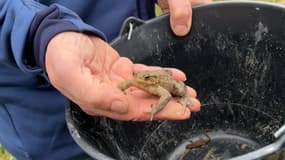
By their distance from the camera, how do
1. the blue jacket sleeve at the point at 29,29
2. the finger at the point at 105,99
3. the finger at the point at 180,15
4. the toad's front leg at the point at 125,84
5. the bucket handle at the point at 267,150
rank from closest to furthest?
the bucket handle at the point at 267,150 → the finger at the point at 105,99 → the blue jacket sleeve at the point at 29,29 → the toad's front leg at the point at 125,84 → the finger at the point at 180,15

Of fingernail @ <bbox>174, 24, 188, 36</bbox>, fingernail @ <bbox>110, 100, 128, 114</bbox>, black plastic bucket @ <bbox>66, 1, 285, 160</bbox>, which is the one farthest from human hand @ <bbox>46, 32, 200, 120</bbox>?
fingernail @ <bbox>174, 24, 188, 36</bbox>

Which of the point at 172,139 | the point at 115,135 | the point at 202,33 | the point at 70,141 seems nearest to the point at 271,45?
the point at 202,33

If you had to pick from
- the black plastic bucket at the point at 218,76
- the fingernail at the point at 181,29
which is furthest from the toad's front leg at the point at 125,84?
the fingernail at the point at 181,29

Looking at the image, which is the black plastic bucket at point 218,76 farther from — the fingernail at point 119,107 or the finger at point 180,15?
the fingernail at point 119,107

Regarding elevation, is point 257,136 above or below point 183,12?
below

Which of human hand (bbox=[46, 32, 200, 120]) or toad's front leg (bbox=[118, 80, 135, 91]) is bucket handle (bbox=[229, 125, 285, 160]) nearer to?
human hand (bbox=[46, 32, 200, 120])

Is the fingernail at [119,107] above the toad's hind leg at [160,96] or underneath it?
above

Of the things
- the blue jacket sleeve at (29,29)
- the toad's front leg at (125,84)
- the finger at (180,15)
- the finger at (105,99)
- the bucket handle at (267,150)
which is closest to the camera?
the bucket handle at (267,150)

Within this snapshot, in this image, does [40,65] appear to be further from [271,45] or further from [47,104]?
[271,45]
